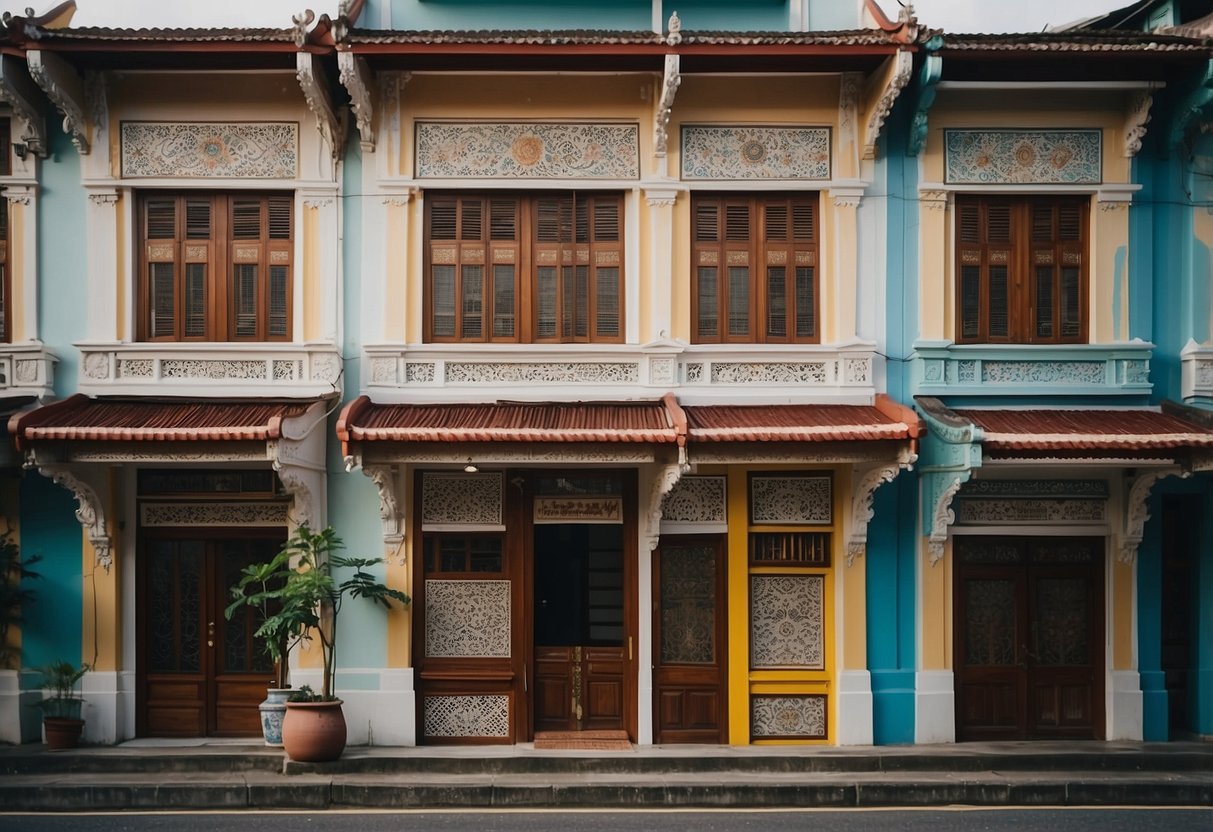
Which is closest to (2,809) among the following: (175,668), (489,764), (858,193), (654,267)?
(175,668)

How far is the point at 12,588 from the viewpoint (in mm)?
12906

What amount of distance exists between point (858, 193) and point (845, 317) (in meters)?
1.41

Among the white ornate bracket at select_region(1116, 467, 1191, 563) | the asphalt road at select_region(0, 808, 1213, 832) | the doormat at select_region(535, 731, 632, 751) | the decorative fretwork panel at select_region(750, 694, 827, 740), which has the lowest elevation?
the asphalt road at select_region(0, 808, 1213, 832)

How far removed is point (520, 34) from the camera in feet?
41.7

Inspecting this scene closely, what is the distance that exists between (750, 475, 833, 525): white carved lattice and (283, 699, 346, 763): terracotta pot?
199 inches

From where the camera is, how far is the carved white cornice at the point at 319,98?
12.4 metres

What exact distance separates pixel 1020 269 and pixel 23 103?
11233 millimetres

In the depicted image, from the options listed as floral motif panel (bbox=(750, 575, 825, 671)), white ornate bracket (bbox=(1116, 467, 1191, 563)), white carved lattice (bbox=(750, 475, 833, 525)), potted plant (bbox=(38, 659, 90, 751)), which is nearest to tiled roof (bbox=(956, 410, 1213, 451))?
white ornate bracket (bbox=(1116, 467, 1191, 563))

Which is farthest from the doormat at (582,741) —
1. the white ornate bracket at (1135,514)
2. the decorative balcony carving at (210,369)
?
the white ornate bracket at (1135,514)

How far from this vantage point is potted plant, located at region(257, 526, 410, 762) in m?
12.0

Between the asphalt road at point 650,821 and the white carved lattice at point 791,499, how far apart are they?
3317mm

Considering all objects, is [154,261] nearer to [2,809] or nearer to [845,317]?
[2,809]

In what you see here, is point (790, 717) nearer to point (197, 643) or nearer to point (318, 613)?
point (318, 613)

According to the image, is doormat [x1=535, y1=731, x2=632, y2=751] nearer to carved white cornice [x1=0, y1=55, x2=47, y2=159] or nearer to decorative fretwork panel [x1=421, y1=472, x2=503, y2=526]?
decorative fretwork panel [x1=421, y1=472, x2=503, y2=526]
